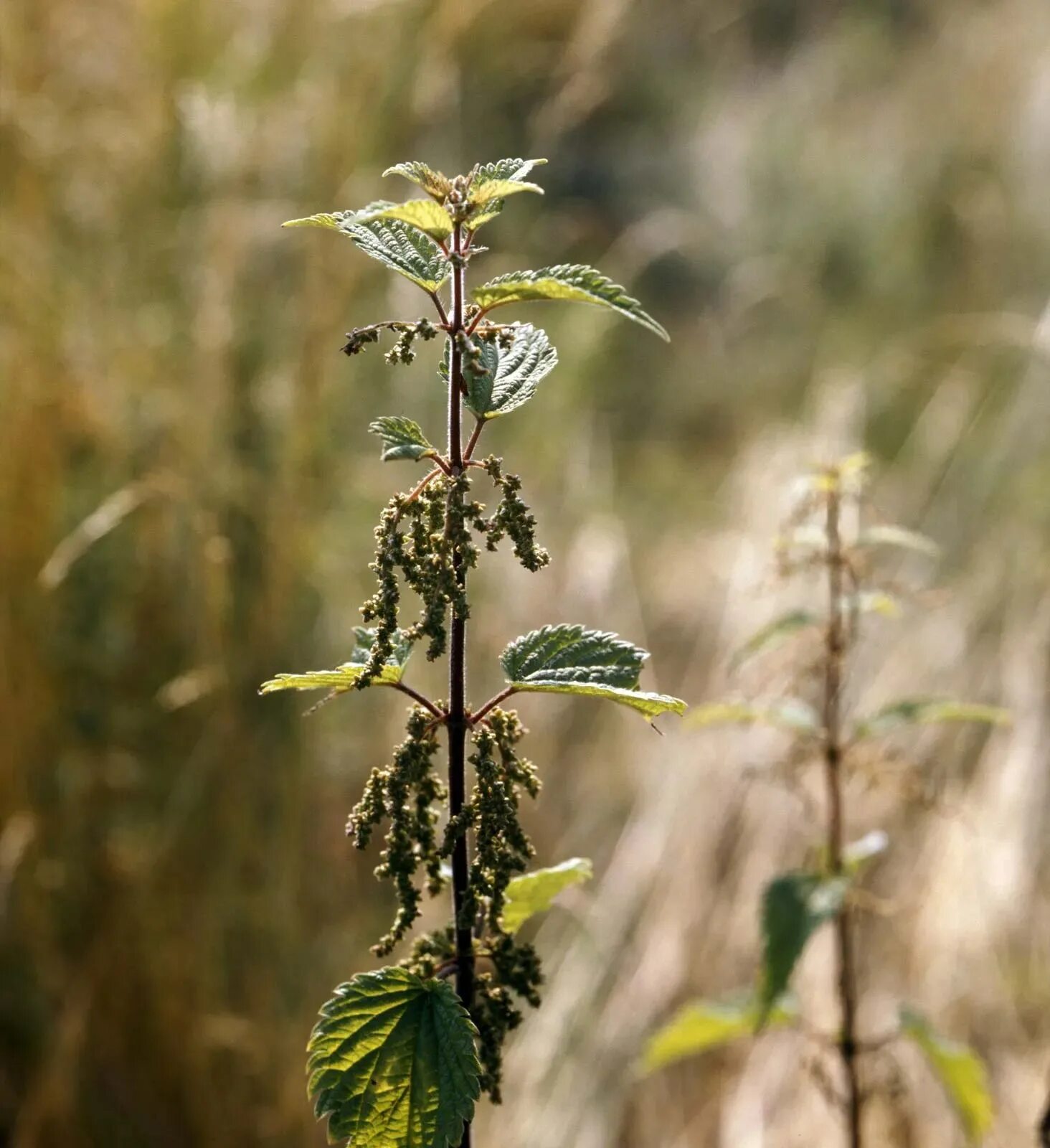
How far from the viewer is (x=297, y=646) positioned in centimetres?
190

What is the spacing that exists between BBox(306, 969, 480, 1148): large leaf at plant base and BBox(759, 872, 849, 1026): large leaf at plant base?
18.7 inches

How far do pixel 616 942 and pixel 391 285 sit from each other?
1.29 m

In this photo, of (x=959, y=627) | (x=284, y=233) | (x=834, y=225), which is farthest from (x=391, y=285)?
(x=834, y=225)

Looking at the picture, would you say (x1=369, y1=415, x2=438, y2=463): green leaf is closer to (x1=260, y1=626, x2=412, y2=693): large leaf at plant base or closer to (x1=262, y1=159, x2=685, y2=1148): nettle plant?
(x1=262, y1=159, x2=685, y2=1148): nettle plant

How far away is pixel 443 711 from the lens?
667mm

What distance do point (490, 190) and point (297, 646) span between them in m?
1.39

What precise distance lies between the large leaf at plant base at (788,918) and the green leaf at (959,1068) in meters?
0.16

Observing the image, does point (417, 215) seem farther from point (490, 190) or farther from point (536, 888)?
point (536, 888)

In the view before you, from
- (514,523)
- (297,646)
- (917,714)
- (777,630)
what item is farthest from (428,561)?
(297,646)

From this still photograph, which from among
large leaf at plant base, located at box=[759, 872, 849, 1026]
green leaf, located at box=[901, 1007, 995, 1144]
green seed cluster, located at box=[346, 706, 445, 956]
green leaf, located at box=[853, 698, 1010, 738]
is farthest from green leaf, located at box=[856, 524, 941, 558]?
green seed cluster, located at box=[346, 706, 445, 956]

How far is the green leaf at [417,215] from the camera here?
1.83 feet

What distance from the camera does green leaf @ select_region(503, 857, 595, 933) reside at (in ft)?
2.42

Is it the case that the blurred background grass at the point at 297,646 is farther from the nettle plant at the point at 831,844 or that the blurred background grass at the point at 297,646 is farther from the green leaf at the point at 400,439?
the green leaf at the point at 400,439

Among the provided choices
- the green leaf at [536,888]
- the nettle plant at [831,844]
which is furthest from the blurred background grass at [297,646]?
the green leaf at [536,888]
